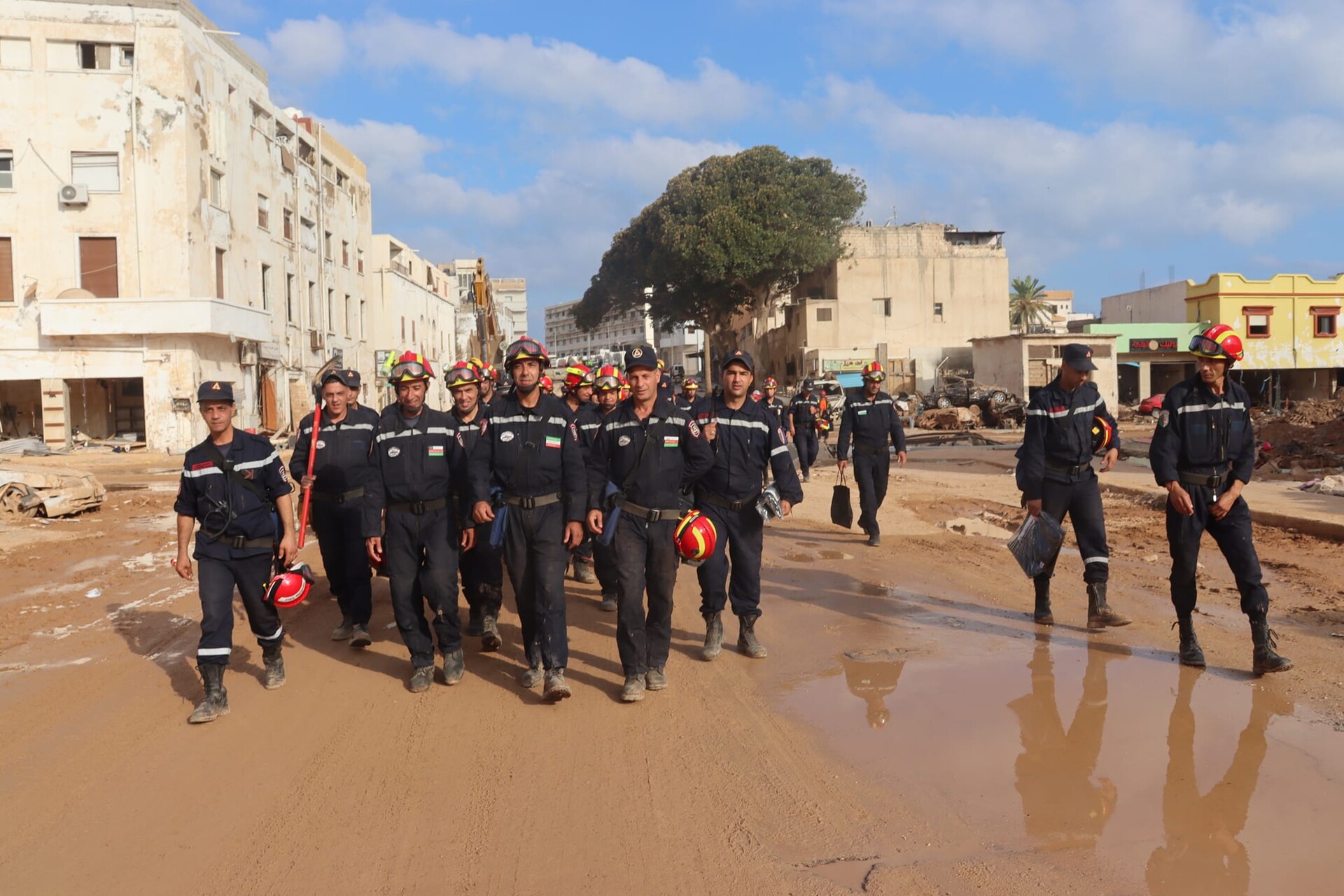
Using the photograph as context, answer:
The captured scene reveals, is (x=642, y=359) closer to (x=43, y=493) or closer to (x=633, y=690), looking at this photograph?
(x=633, y=690)

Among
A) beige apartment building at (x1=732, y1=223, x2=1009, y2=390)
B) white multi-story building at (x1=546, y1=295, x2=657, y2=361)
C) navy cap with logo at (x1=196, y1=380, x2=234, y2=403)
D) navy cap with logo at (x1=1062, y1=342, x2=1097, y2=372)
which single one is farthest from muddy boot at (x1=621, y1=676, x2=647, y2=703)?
white multi-story building at (x1=546, y1=295, x2=657, y2=361)

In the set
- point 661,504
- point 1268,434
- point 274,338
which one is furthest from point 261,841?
point 274,338

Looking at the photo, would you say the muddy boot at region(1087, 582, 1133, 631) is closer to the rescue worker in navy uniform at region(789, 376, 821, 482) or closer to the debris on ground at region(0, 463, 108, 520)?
the rescue worker in navy uniform at region(789, 376, 821, 482)

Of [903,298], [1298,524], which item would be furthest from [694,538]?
[903,298]

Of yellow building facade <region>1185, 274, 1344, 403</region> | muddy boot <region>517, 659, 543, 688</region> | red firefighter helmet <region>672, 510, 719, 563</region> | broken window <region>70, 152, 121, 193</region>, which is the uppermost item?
broken window <region>70, 152, 121, 193</region>

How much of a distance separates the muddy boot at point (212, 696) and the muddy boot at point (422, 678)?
105cm

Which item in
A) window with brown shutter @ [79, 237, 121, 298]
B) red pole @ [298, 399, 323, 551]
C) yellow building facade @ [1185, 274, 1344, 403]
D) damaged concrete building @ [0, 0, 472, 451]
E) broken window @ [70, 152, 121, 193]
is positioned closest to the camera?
red pole @ [298, 399, 323, 551]

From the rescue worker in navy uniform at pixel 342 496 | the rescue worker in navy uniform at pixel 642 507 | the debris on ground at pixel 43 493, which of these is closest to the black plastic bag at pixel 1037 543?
the rescue worker in navy uniform at pixel 642 507

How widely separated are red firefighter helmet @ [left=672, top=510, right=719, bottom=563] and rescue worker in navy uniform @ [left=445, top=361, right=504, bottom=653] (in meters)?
1.46

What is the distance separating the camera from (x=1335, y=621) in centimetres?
718

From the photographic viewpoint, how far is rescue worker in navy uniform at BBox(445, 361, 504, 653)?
6797 mm

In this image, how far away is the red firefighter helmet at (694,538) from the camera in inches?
231

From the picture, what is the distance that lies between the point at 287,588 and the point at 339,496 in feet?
4.60

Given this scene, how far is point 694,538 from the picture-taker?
5.86 metres
